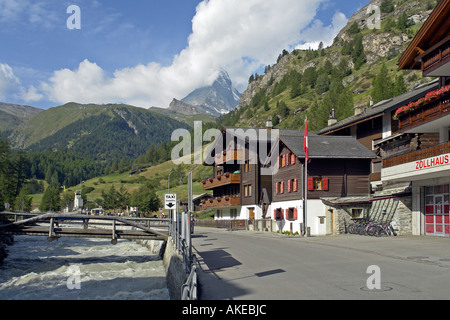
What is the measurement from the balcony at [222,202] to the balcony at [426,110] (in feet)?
→ 92.6

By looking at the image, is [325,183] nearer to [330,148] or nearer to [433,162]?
[330,148]

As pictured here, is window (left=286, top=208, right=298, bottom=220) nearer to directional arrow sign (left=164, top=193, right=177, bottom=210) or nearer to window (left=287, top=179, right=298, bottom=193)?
window (left=287, top=179, right=298, bottom=193)

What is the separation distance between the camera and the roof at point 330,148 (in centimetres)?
3741

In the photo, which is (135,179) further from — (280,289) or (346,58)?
(280,289)

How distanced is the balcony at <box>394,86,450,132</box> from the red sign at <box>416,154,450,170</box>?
96.5 inches

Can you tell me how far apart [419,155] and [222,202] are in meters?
34.9

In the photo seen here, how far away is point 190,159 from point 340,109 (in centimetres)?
8399

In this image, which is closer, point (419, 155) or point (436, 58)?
point (419, 155)

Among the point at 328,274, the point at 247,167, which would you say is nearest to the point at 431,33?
the point at 328,274

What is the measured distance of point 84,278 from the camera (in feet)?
81.6

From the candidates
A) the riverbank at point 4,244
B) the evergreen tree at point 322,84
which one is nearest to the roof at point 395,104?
the riverbank at point 4,244
